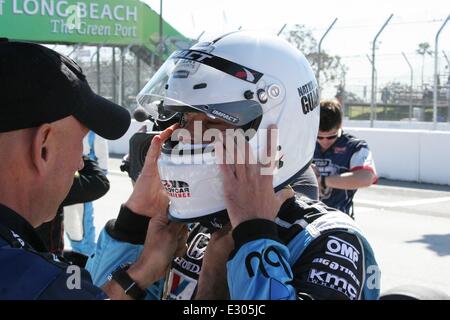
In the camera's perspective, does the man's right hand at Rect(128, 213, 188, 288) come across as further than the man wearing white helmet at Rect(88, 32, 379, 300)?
Yes

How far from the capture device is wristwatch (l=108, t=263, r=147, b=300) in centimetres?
196

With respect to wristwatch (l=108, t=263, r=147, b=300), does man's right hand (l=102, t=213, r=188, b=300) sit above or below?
above

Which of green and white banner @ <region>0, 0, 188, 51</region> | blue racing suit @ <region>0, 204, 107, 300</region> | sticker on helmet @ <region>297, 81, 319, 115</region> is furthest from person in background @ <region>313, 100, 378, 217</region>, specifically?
green and white banner @ <region>0, 0, 188, 51</region>

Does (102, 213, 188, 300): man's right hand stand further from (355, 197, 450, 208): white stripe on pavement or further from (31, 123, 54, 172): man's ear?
(355, 197, 450, 208): white stripe on pavement

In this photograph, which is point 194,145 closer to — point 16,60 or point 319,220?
point 319,220

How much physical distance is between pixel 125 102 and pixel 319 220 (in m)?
17.1

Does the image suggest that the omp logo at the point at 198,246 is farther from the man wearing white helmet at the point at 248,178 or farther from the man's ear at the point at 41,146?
the man's ear at the point at 41,146

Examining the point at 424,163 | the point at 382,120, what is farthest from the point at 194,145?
the point at 382,120

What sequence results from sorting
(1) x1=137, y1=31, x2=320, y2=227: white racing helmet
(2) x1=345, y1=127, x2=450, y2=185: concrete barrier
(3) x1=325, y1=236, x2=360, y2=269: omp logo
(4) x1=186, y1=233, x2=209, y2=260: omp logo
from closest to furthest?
(3) x1=325, y1=236, x2=360, y2=269: omp logo
(1) x1=137, y1=31, x2=320, y2=227: white racing helmet
(4) x1=186, y1=233, x2=209, y2=260: omp logo
(2) x1=345, y1=127, x2=450, y2=185: concrete barrier

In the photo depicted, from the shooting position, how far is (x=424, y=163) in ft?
39.0

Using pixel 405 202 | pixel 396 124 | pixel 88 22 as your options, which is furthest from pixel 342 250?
pixel 88 22

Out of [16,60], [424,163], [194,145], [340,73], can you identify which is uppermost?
[340,73]

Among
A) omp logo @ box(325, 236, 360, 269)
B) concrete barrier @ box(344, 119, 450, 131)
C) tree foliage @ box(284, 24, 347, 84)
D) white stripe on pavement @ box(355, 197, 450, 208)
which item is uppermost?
tree foliage @ box(284, 24, 347, 84)

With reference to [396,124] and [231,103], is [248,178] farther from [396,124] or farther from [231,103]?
[396,124]
